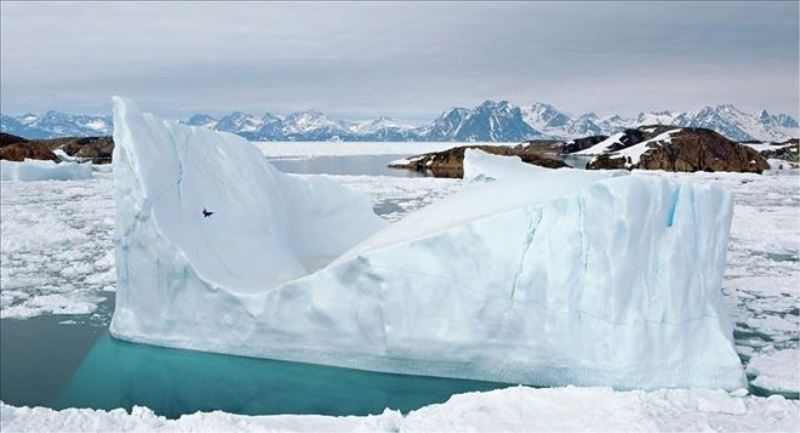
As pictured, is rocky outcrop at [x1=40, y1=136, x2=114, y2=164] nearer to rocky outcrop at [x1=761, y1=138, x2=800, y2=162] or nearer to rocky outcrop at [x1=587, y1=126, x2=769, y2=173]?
rocky outcrop at [x1=587, y1=126, x2=769, y2=173]

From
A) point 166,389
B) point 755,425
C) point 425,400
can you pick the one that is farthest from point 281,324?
point 755,425

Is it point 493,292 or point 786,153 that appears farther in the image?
point 786,153

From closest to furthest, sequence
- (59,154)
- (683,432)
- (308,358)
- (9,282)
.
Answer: (683,432), (308,358), (9,282), (59,154)

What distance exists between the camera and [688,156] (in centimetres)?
3856

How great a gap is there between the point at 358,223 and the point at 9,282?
525cm

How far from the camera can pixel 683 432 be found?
492cm

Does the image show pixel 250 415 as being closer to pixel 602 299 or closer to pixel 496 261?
pixel 496 261

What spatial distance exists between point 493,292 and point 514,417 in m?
1.58

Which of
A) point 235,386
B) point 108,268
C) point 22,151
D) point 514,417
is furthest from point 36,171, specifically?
point 514,417

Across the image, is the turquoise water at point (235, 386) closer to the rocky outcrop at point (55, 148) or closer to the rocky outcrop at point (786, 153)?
the rocky outcrop at point (55, 148)

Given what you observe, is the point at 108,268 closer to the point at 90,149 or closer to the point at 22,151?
the point at 22,151

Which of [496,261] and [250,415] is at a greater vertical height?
[496,261]

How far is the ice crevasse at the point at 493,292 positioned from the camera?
6488mm

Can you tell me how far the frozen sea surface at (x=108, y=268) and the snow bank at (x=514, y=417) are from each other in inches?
23.4
